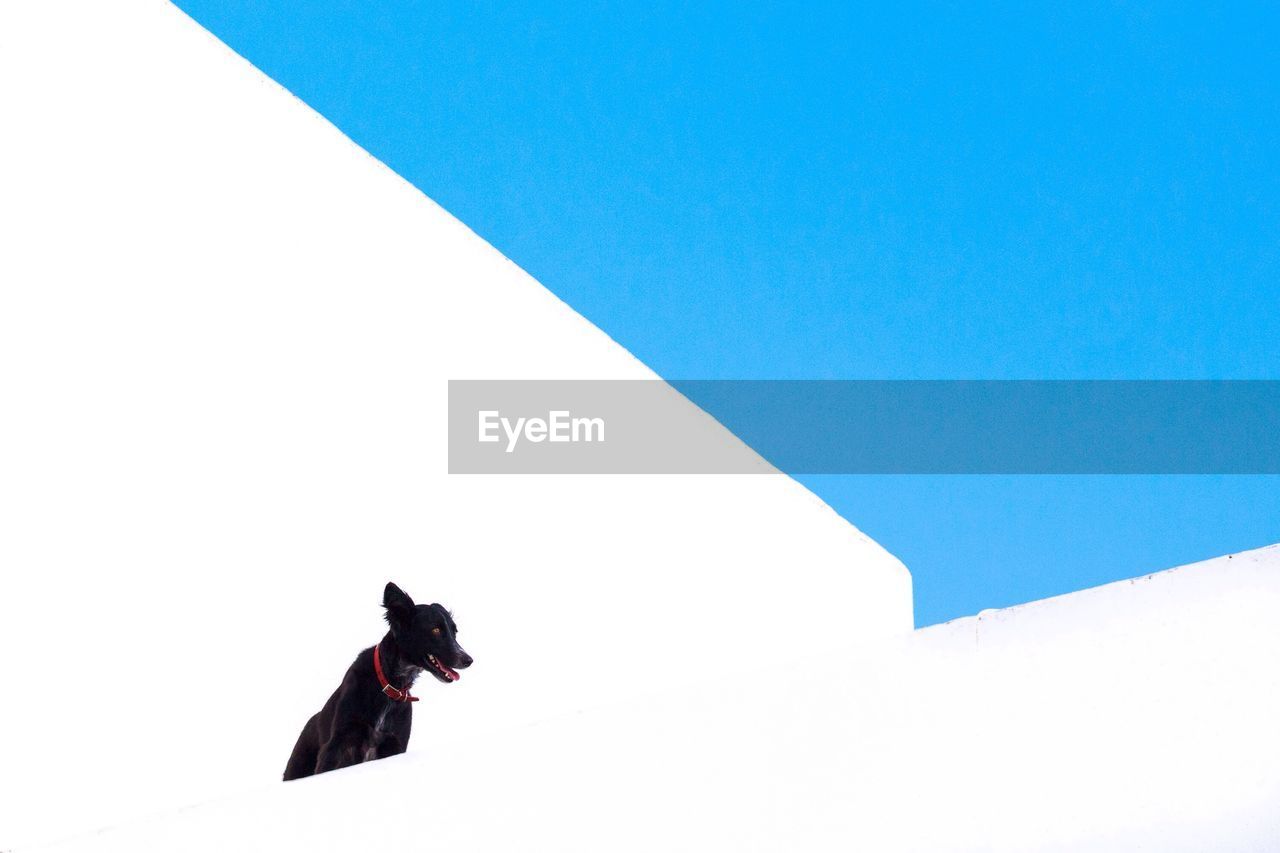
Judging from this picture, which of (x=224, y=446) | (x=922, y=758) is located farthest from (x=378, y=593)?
(x=922, y=758)

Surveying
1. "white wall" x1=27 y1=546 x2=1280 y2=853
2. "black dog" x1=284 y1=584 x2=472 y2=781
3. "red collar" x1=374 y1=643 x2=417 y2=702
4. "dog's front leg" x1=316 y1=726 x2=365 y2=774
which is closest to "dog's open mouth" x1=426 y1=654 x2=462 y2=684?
"black dog" x1=284 y1=584 x2=472 y2=781

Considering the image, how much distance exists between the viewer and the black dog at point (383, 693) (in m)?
2.71

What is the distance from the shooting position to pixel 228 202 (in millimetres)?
3887

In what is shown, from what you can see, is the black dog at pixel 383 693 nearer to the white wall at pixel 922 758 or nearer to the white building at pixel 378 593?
the white building at pixel 378 593

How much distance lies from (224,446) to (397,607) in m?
1.06

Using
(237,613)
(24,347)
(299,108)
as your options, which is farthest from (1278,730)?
(299,108)

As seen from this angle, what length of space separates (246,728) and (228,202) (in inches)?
66.9

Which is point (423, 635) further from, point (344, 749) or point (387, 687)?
point (344, 749)

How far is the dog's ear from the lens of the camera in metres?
2.90

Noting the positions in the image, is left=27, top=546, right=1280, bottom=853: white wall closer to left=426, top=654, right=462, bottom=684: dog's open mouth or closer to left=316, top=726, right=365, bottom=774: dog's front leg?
left=316, top=726, right=365, bottom=774: dog's front leg

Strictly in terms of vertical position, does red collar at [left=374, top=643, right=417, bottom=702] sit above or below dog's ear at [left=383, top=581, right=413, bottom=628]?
below

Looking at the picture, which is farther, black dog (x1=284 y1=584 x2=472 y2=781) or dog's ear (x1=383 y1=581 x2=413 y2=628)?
dog's ear (x1=383 y1=581 x2=413 y2=628)

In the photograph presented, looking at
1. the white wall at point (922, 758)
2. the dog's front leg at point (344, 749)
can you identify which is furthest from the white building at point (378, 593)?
the dog's front leg at point (344, 749)

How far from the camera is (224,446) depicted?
362 centimetres
